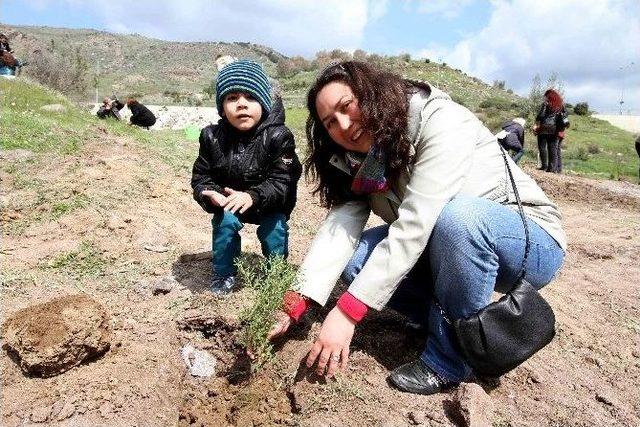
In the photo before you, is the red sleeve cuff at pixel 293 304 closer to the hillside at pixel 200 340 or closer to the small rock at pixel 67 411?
the hillside at pixel 200 340

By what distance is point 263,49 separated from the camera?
284 ft

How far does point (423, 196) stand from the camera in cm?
183

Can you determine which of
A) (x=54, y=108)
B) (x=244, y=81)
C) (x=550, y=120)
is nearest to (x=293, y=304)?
(x=244, y=81)

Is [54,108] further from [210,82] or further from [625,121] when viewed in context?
[210,82]

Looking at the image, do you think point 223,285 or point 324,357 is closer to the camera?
point 324,357

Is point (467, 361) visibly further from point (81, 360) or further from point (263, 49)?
point (263, 49)

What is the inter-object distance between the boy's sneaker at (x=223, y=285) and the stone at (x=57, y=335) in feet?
2.13

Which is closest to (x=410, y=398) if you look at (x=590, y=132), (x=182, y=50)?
(x=590, y=132)

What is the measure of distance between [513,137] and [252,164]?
717 cm

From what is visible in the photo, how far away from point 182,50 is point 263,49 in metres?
16.5

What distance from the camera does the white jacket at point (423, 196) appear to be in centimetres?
183

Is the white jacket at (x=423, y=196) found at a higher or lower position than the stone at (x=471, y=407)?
higher

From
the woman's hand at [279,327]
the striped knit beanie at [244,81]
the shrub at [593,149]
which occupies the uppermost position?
the striped knit beanie at [244,81]

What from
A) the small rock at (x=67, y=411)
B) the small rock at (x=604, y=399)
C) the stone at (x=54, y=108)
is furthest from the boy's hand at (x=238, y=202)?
the stone at (x=54, y=108)
